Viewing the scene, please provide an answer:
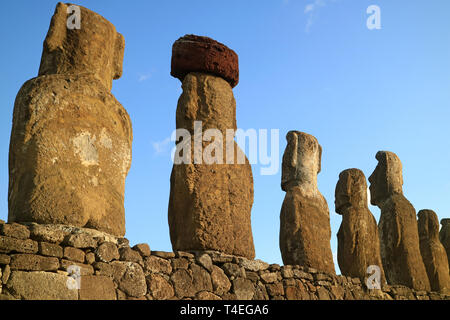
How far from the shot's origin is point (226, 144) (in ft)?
25.4

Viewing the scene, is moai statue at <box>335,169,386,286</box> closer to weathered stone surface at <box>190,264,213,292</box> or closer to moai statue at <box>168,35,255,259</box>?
moai statue at <box>168,35,255,259</box>

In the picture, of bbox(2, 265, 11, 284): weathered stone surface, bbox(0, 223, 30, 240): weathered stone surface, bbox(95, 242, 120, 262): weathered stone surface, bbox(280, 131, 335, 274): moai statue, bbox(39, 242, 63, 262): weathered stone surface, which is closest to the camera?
bbox(2, 265, 11, 284): weathered stone surface

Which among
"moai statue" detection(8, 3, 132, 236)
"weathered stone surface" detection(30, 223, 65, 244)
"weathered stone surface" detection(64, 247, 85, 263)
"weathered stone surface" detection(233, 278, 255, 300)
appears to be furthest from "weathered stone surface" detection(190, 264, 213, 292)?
"weathered stone surface" detection(30, 223, 65, 244)

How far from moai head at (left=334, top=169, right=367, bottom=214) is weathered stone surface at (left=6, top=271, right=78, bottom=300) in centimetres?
651

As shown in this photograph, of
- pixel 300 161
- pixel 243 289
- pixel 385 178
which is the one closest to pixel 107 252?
pixel 243 289

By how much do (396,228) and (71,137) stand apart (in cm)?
761

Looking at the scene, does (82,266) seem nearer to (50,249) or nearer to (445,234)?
(50,249)

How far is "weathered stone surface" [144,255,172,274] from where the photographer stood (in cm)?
590

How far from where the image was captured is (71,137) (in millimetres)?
5828

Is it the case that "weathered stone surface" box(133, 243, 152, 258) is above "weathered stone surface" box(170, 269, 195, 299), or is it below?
above

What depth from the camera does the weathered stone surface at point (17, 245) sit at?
4750 mm

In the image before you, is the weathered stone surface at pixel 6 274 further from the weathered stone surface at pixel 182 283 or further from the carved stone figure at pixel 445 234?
the carved stone figure at pixel 445 234

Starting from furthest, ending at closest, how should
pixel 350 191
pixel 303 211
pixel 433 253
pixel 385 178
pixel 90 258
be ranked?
pixel 433 253 < pixel 385 178 < pixel 350 191 < pixel 303 211 < pixel 90 258


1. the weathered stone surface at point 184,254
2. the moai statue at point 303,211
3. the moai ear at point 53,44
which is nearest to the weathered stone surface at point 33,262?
the weathered stone surface at point 184,254
